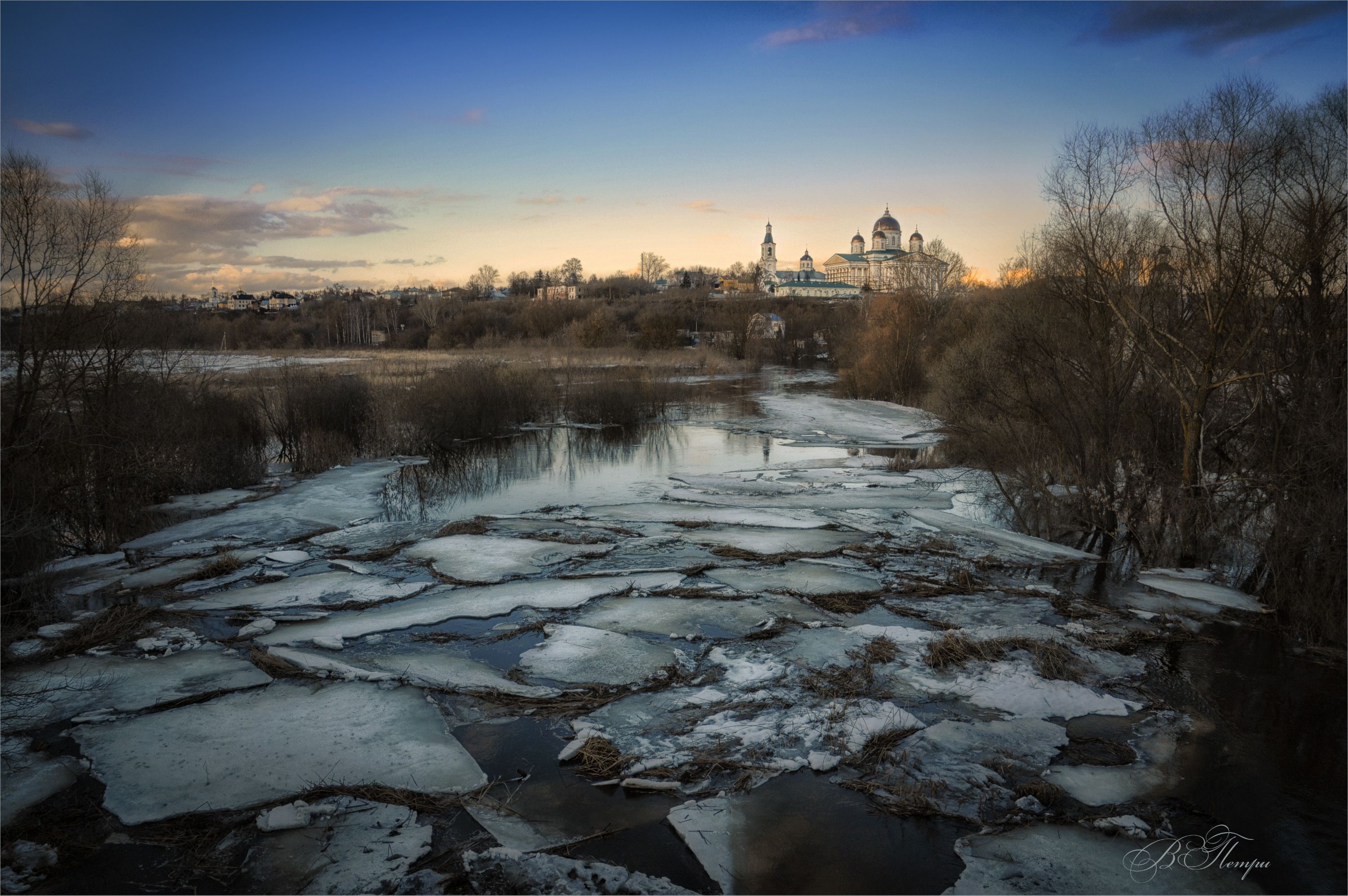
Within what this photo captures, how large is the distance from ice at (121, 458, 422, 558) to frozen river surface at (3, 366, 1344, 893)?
0.63 ft

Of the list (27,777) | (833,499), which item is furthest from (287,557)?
(833,499)

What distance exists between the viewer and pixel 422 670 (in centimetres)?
600

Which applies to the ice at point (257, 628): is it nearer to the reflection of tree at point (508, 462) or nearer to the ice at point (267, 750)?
the ice at point (267, 750)

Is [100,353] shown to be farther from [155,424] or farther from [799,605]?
[799,605]

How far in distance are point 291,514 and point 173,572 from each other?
274 centimetres

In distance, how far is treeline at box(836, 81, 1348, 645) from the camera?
7609mm

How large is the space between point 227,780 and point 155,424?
9015mm

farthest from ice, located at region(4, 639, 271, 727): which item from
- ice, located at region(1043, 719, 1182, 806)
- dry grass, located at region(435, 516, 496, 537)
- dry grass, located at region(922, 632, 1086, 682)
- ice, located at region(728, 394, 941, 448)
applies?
ice, located at region(728, 394, 941, 448)

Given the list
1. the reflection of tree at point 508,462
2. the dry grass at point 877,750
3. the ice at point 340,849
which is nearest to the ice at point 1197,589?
the dry grass at point 877,750

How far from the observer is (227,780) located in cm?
434

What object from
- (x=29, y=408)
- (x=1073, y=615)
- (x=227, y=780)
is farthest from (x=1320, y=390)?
(x=29, y=408)

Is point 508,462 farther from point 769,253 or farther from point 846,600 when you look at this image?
point 769,253

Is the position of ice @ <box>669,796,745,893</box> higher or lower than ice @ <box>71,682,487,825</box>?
lower

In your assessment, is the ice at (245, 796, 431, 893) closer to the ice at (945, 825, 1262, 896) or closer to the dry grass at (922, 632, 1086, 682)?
the ice at (945, 825, 1262, 896)
